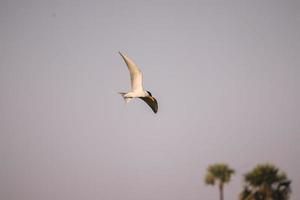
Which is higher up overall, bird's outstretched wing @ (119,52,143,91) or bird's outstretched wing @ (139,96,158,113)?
bird's outstretched wing @ (119,52,143,91)

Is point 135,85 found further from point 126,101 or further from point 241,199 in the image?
point 241,199

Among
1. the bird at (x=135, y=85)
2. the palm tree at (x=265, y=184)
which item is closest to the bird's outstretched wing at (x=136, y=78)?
the bird at (x=135, y=85)

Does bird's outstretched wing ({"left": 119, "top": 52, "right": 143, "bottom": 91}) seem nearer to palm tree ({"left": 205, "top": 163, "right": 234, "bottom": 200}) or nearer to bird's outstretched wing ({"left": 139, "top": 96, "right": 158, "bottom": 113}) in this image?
bird's outstretched wing ({"left": 139, "top": 96, "right": 158, "bottom": 113})

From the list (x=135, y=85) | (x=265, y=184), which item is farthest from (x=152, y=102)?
(x=265, y=184)

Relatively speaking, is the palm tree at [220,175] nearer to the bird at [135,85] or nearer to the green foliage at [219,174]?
the green foliage at [219,174]

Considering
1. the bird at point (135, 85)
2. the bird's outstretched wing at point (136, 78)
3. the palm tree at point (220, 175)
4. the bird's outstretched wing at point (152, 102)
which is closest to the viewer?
the bird at point (135, 85)

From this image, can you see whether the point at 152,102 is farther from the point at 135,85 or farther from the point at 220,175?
the point at 220,175

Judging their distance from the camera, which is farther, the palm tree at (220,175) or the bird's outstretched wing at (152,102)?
the palm tree at (220,175)

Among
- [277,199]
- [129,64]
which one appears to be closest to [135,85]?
[129,64]

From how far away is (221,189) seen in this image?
23828 mm

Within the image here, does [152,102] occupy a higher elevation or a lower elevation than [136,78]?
lower

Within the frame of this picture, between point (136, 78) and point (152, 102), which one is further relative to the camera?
point (152, 102)

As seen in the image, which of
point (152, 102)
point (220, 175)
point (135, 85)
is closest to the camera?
point (135, 85)

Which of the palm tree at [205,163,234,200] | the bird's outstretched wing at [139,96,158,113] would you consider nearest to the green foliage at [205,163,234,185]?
the palm tree at [205,163,234,200]
